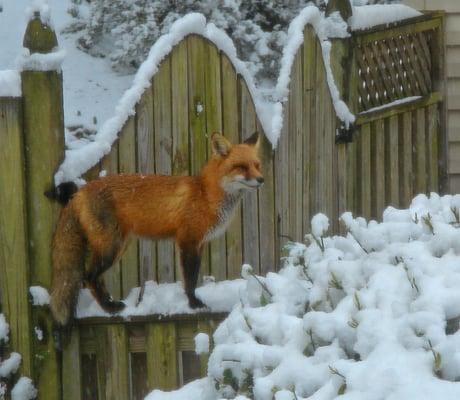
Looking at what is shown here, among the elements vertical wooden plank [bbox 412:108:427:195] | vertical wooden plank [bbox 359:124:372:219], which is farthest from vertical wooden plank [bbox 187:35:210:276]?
vertical wooden plank [bbox 412:108:427:195]

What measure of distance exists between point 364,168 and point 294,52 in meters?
1.28

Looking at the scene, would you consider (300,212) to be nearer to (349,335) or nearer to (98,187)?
(98,187)

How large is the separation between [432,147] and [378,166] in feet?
3.35

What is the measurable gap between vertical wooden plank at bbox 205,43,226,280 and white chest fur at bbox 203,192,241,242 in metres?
0.42

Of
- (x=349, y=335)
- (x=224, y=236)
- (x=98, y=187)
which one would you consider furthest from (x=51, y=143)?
(x=349, y=335)

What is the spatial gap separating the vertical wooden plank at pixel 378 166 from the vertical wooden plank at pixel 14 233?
3110 millimetres

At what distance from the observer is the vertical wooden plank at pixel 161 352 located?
4734mm

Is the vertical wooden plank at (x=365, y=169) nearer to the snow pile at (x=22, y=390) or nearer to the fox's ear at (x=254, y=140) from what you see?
the fox's ear at (x=254, y=140)

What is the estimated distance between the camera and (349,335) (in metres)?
2.58

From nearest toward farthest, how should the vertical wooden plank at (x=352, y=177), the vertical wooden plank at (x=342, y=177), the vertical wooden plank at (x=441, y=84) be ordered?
the vertical wooden plank at (x=342, y=177), the vertical wooden plank at (x=352, y=177), the vertical wooden plank at (x=441, y=84)

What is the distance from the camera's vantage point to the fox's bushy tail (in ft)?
15.3

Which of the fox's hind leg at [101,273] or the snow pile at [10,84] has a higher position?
the snow pile at [10,84]

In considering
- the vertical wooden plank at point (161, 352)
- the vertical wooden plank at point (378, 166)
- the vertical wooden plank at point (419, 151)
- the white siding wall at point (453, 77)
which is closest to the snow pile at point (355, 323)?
the vertical wooden plank at point (161, 352)

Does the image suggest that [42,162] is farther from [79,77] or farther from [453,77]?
[79,77]
